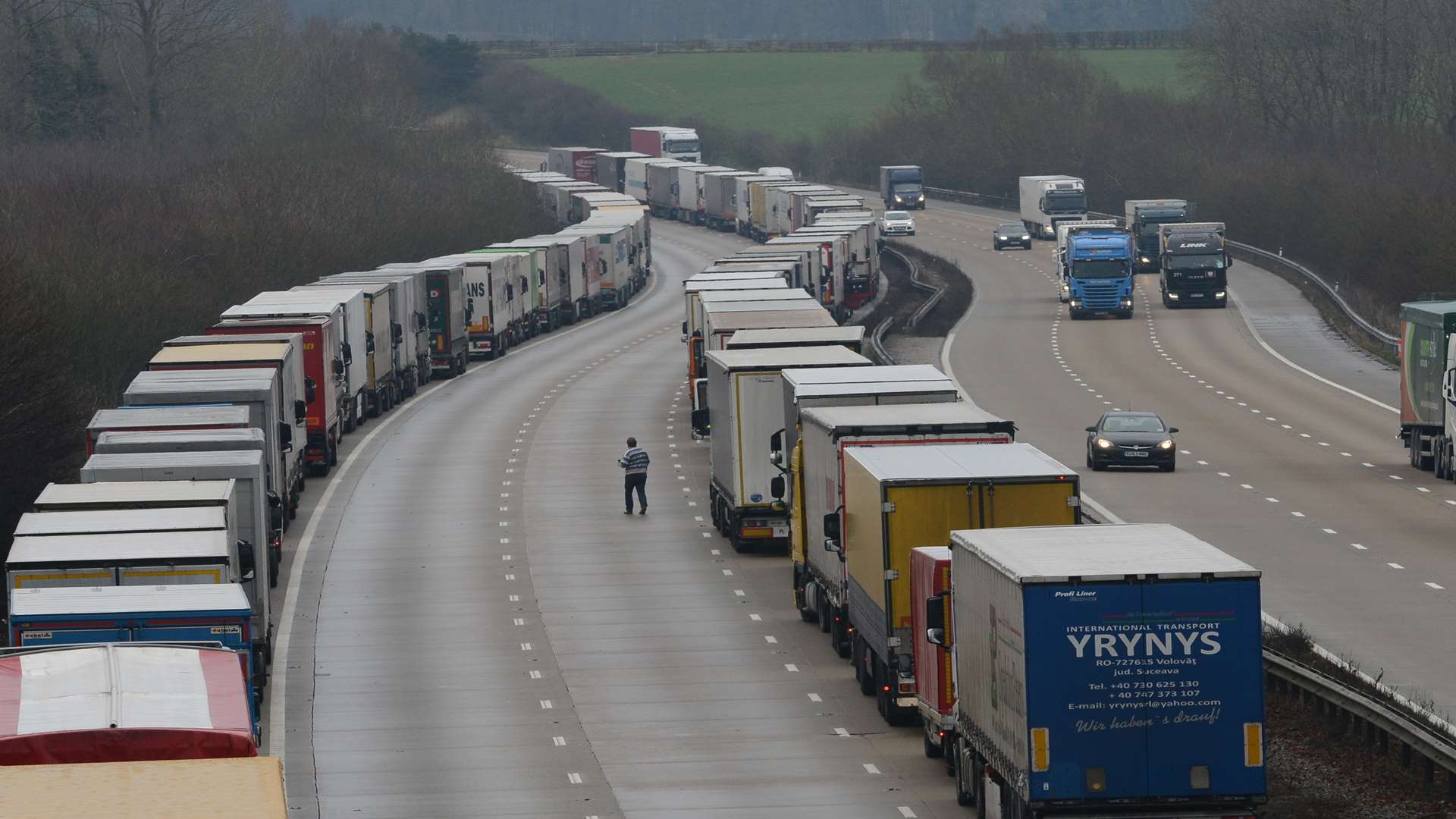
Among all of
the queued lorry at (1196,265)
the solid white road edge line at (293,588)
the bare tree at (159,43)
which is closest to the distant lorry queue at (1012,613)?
the solid white road edge line at (293,588)

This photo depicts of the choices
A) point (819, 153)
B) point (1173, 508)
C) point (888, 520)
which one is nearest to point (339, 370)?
point (1173, 508)

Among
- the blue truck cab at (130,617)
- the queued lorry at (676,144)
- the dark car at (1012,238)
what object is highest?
the blue truck cab at (130,617)

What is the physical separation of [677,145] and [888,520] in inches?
5159

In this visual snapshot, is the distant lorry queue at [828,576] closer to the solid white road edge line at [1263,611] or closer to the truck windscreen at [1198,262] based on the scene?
the solid white road edge line at [1263,611]

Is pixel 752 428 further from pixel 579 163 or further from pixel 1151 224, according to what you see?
pixel 579 163

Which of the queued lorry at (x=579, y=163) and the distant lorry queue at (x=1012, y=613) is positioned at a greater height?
the distant lorry queue at (x=1012, y=613)

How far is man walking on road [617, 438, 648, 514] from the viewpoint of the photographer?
140ft

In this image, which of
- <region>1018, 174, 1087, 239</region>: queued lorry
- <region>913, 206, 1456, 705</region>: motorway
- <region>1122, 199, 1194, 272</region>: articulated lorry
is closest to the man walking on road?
<region>913, 206, 1456, 705</region>: motorway

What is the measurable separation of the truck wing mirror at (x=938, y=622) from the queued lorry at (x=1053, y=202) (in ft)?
309

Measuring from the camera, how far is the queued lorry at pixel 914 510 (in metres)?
23.9

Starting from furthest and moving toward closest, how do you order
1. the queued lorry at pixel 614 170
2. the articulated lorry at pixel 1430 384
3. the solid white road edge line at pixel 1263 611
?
1. the queued lorry at pixel 614 170
2. the articulated lorry at pixel 1430 384
3. the solid white road edge line at pixel 1263 611

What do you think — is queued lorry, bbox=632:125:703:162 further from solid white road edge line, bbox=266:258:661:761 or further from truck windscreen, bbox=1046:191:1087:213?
solid white road edge line, bbox=266:258:661:761

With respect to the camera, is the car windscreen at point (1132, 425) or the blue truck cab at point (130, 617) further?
the car windscreen at point (1132, 425)

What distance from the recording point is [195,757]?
1495 centimetres
